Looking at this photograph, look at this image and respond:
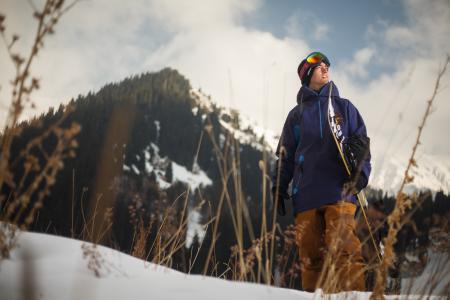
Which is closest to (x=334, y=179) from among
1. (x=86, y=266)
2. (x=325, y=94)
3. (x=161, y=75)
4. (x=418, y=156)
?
(x=325, y=94)

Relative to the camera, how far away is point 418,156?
1.50m

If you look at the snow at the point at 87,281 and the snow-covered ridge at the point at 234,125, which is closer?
the snow at the point at 87,281

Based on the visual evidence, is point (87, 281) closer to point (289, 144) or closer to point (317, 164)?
point (317, 164)

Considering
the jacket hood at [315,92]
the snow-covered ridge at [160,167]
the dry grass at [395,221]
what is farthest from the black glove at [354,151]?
the snow-covered ridge at [160,167]

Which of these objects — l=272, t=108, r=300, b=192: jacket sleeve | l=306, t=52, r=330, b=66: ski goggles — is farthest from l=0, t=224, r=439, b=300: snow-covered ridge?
l=306, t=52, r=330, b=66: ski goggles

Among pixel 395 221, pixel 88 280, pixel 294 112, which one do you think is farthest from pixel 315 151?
pixel 88 280

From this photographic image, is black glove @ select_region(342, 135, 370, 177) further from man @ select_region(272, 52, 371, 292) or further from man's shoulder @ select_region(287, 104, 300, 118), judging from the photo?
man's shoulder @ select_region(287, 104, 300, 118)

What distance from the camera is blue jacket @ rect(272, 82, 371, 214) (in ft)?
9.29

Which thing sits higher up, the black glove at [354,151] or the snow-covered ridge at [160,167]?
the snow-covered ridge at [160,167]

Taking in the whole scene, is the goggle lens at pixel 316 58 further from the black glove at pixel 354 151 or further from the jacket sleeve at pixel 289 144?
the black glove at pixel 354 151

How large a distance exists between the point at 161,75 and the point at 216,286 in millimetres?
110025

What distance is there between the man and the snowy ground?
4.79 ft

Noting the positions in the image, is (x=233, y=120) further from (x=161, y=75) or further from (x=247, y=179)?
(x=161, y=75)

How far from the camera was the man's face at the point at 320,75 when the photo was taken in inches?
132
